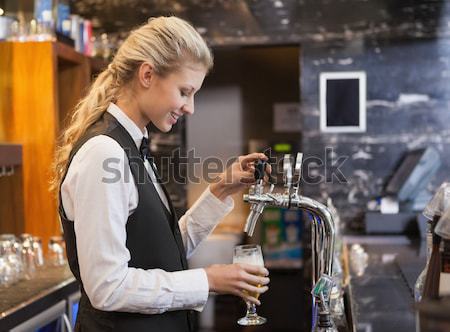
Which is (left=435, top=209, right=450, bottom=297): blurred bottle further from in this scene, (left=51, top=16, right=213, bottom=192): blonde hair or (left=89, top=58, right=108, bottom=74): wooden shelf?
(left=89, top=58, right=108, bottom=74): wooden shelf

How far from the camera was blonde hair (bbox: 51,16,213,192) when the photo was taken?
5.68 ft

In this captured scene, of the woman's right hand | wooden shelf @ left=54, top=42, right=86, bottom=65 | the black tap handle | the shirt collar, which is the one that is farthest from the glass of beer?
wooden shelf @ left=54, top=42, right=86, bottom=65

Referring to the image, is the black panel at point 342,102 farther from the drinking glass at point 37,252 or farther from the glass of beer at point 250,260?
the glass of beer at point 250,260

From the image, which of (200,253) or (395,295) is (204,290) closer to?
(395,295)

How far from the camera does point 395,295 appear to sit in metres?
2.29

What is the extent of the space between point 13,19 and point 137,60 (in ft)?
7.47

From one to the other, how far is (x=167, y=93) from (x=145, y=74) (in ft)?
0.25

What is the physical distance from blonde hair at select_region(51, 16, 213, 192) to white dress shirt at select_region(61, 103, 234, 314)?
0.17m

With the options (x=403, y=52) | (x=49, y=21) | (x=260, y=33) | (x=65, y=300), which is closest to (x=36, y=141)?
(x=49, y=21)

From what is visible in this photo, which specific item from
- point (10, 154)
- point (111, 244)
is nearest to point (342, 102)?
point (10, 154)

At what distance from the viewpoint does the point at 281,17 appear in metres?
4.71

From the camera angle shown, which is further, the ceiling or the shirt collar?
the ceiling

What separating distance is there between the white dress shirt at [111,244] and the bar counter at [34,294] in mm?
972

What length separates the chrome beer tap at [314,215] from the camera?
159 centimetres
